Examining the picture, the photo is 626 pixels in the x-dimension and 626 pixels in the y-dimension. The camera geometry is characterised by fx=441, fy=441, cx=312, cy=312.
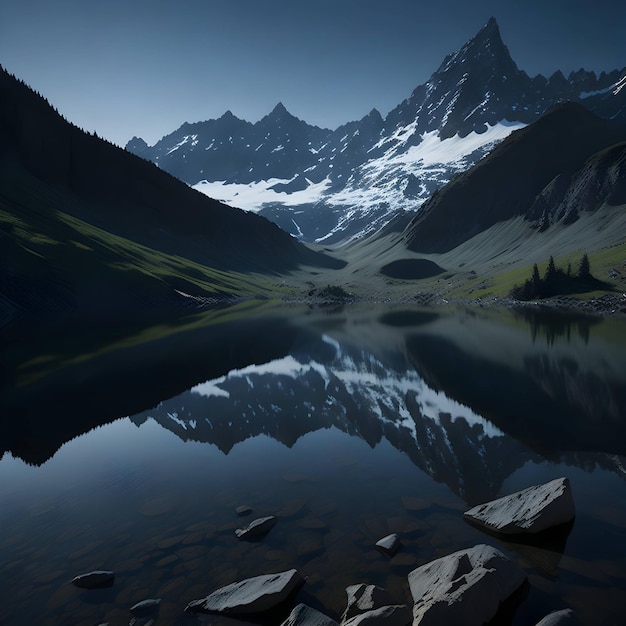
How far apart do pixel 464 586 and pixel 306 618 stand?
14.1 feet

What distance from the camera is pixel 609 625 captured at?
37.6 ft

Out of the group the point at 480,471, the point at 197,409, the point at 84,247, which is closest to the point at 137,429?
the point at 197,409

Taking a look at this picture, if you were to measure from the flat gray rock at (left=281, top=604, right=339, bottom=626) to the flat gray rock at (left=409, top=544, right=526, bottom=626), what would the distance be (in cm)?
231

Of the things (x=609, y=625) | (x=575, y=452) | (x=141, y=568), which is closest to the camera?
(x=609, y=625)

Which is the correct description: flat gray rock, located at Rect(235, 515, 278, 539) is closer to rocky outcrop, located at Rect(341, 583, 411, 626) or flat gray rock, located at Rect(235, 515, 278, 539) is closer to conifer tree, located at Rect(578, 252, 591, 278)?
rocky outcrop, located at Rect(341, 583, 411, 626)

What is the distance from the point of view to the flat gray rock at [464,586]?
11.3 metres

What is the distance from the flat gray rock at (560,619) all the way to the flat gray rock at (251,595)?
6792 mm

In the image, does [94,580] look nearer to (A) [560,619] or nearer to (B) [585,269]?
(A) [560,619]

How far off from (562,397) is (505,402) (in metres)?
4.81

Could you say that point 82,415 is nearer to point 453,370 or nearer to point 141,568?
point 141,568

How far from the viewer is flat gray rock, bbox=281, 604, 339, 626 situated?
11.6 meters

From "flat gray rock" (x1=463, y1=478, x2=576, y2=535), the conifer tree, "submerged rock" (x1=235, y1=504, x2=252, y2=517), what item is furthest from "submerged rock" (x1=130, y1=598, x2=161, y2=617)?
the conifer tree

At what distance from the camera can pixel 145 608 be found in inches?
503

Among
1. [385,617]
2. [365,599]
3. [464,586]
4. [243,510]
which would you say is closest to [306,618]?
[365,599]
